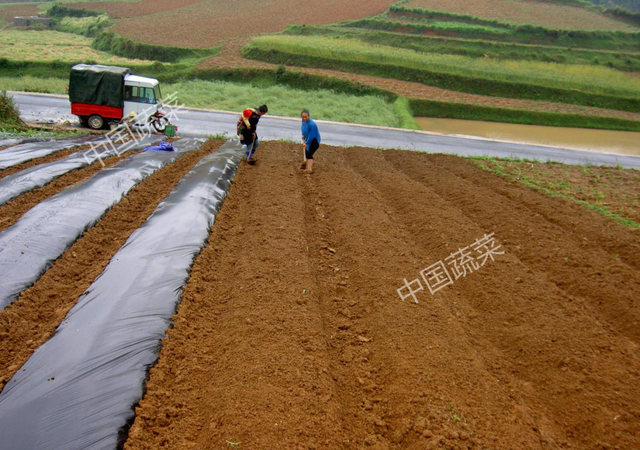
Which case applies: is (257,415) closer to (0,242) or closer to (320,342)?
(320,342)

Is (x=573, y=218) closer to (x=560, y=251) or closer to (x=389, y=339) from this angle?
(x=560, y=251)

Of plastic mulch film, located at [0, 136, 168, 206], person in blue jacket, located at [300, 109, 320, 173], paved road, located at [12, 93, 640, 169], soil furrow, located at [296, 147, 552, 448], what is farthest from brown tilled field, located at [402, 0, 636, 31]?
soil furrow, located at [296, 147, 552, 448]

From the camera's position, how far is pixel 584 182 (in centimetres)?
1177

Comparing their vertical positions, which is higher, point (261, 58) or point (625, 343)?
point (261, 58)

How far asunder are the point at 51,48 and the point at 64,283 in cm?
3185

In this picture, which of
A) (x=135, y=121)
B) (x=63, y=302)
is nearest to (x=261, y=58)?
(x=135, y=121)

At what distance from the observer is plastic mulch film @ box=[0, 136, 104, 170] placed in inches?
356

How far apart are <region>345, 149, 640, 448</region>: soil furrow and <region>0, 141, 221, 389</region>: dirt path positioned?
4563 mm

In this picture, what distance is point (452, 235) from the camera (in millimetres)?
7090

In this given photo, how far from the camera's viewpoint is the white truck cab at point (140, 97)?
14.8m

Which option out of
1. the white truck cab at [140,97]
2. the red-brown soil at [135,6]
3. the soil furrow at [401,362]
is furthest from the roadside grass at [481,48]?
the soil furrow at [401,362]

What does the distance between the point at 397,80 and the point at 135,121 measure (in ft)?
57.8

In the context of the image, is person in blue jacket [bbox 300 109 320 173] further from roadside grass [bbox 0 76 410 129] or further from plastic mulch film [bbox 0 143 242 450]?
roadside grass [bbox 0 76 410 129]

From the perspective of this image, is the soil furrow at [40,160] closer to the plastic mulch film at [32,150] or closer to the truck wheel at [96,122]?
the plastic mulch film at [32,150]
